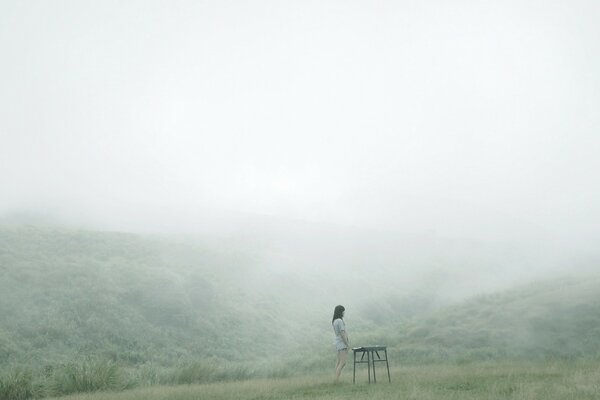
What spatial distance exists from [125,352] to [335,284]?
1484 inches

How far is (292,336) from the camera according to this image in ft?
146

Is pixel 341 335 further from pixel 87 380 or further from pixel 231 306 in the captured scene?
pixel 231 306

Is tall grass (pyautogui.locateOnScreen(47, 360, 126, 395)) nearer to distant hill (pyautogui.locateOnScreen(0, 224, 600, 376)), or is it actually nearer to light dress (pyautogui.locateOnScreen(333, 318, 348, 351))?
light dress (pyautogui.locateOnScreen(333, 318, 348, 351))

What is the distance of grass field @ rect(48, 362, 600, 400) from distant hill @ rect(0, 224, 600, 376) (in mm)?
8402

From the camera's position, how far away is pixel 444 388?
13289mm

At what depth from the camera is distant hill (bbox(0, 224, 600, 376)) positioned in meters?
28.6

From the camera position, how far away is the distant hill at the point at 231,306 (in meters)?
28.6

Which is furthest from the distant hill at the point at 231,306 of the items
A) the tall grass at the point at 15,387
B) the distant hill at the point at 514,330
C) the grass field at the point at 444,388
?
the tall grass at the point at 15,387

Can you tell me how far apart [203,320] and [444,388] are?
1249 inches

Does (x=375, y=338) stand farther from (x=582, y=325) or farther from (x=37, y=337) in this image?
(x=37, y=337)

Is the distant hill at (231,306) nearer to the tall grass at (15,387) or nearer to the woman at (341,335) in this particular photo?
the woman at (341,335)

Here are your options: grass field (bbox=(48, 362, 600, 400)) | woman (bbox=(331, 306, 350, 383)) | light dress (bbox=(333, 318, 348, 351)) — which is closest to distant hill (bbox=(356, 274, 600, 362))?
grass field (bbox=(48, 362, 600, 400))

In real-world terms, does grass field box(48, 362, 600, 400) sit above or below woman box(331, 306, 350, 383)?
below

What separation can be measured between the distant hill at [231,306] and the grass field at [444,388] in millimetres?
8402
